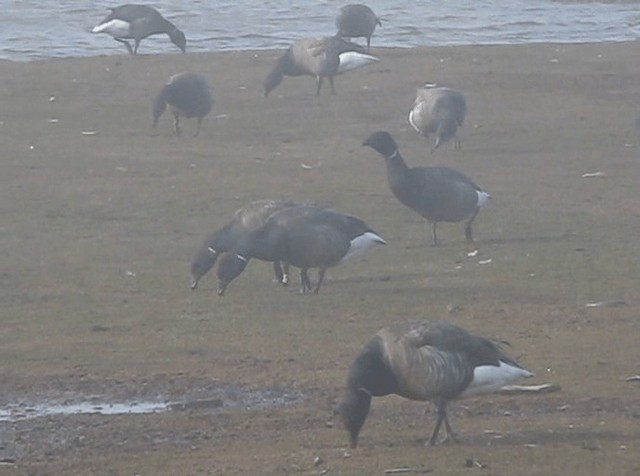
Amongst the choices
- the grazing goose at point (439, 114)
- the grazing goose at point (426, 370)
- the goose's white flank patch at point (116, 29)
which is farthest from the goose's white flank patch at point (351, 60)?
the grazing goose at point (426, 370)

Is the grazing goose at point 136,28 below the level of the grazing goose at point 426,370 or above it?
below

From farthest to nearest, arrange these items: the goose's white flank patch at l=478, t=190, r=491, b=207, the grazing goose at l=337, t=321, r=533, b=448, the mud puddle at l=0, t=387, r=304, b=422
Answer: the goose's white flank patch at l=478, t=190, r=491, b=207, the mud puddle at l=0, t=387, r=304, b=422, the grazing goose at l=337, t=321, r=533, b=448

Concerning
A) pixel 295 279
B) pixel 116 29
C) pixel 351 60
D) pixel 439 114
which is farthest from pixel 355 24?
pixel 295 279

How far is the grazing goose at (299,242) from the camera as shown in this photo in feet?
44.5

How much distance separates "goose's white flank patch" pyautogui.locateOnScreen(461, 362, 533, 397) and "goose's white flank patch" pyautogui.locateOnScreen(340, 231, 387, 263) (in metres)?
4.27

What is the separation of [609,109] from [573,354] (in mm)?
11224

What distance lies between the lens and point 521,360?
11461 millimetres

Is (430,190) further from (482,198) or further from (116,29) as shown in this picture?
(116,29)

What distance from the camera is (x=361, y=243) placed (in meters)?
13.9

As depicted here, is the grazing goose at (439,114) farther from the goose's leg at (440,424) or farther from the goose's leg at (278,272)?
the goose's leg at (440,424)

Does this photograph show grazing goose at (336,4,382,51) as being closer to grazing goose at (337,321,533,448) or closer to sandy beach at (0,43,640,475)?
sandy beach at (0,43,640,475)

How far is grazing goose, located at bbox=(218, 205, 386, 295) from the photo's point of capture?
13562mm

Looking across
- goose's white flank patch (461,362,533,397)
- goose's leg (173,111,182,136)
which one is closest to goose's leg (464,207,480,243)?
goose's white flank patch (461,362,533,397)

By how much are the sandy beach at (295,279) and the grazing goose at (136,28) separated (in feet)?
9.73
